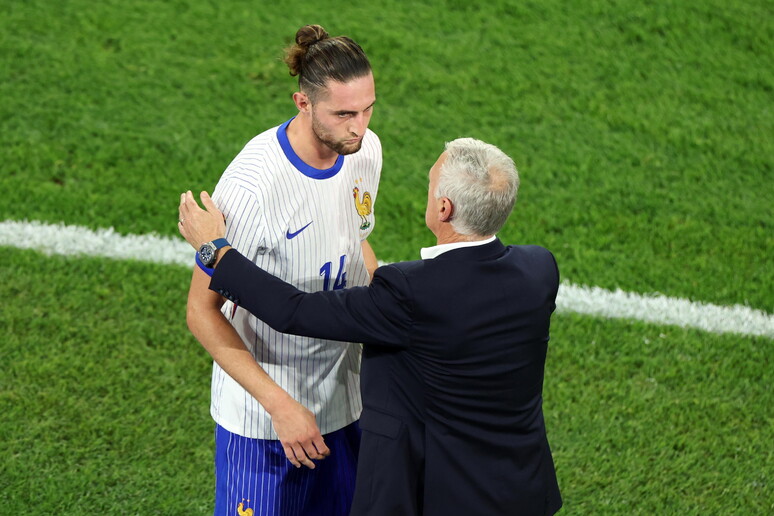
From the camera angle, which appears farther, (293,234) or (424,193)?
(424,193)

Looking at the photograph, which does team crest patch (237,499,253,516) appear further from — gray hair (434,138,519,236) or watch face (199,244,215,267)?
gray hair (434,138,519,236)

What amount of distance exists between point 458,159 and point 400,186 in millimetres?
3662

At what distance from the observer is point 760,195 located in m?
6.43

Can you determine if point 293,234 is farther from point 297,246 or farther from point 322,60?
point 322,60

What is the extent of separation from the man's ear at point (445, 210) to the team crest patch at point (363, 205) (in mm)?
581

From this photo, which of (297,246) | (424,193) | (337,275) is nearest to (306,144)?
(297,246)

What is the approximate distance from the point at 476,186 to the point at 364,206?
690 millimetres

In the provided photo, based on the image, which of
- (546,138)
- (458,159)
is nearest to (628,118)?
(546,138)

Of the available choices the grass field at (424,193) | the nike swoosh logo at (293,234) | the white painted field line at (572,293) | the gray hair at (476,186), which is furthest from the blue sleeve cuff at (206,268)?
the white painted field line at (572,293)

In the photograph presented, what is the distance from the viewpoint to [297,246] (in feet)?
9.90

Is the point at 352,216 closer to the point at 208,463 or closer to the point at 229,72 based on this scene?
the point at 208,463

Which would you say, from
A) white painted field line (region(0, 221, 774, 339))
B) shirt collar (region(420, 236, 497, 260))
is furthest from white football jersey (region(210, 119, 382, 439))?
white painted field line (region(0, 221, 774, 339))

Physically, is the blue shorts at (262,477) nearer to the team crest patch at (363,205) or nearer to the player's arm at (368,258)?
the player's arm at (368,258)

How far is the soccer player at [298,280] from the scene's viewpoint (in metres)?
2.91
